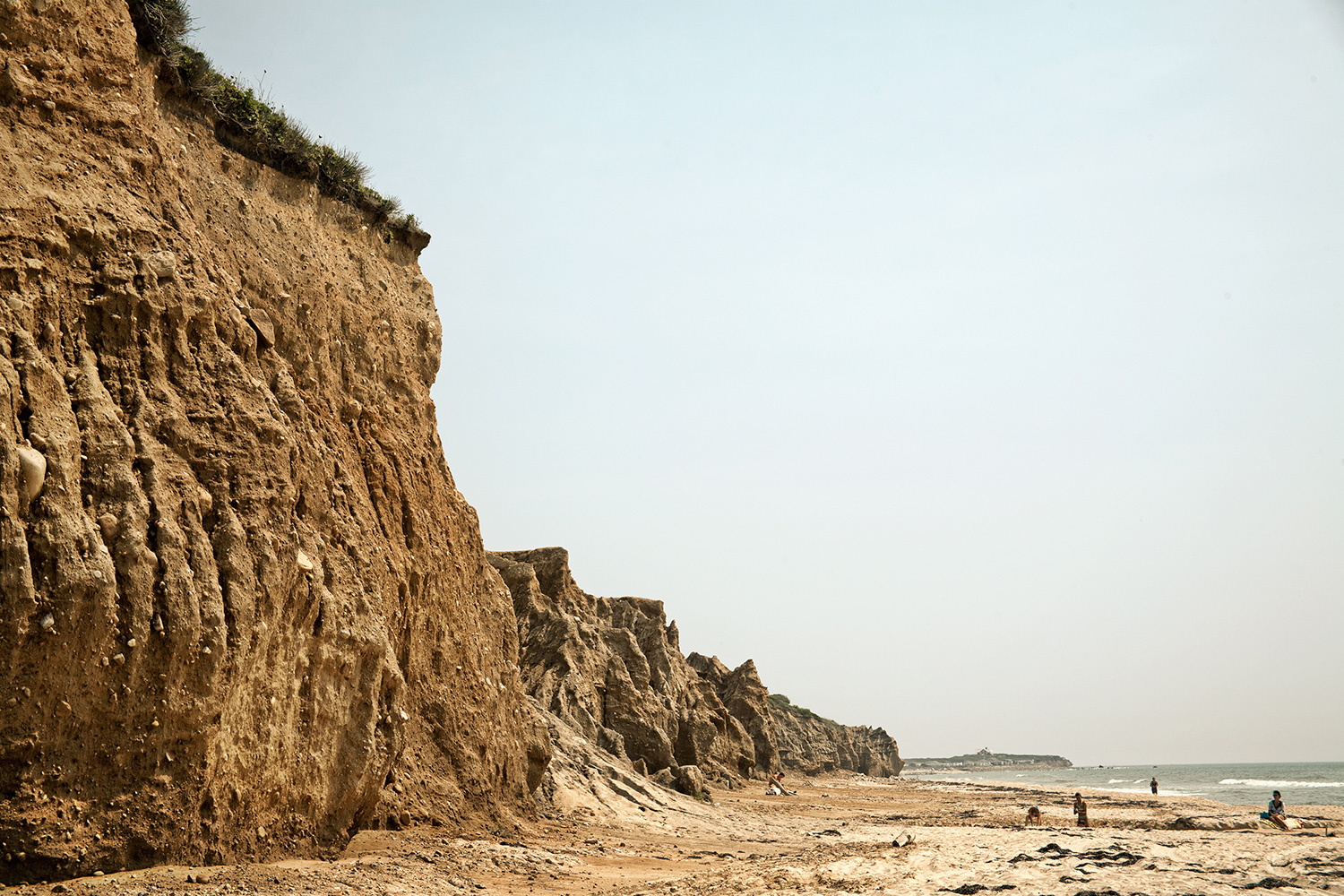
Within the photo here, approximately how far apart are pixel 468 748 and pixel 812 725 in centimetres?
6621

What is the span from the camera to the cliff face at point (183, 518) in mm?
7402

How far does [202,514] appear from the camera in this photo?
8.91m

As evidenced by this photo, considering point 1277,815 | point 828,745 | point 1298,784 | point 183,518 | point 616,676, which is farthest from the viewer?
point 828,745

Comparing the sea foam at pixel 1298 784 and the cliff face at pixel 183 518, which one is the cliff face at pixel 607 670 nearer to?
the cliff face at pixel 183 518

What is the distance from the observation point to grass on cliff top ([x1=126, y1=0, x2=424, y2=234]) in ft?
37.3

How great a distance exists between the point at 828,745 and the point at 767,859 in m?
62.0

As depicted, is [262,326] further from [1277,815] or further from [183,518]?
[1277,815]

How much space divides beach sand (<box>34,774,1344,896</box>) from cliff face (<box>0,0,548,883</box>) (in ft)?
2.16

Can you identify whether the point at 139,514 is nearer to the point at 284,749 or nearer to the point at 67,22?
the point at 284,749

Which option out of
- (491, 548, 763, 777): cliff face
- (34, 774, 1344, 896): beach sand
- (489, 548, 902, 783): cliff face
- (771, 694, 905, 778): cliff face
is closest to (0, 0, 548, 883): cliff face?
(34, 774, 1344, 896): beach sand

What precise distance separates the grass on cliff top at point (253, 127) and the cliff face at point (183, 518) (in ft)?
1.21

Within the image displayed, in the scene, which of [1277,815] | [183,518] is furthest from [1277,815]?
[183,518]

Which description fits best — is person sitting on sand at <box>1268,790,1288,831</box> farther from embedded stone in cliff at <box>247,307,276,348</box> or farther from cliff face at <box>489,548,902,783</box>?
embedded stone in cliff at <box>247,307,276,348</box>

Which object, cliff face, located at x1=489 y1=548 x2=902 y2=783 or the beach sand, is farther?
cliff face, located at x1=489 y1=548 x2=902 y2=783
